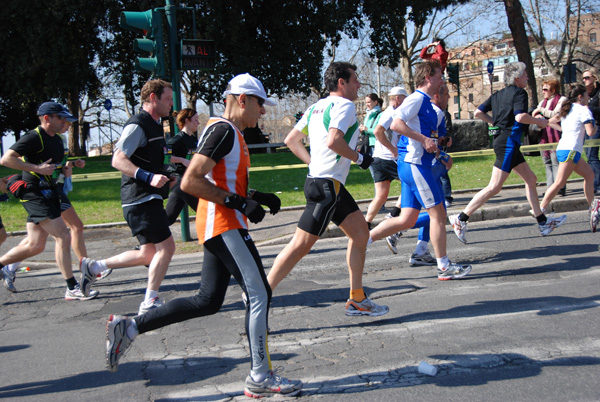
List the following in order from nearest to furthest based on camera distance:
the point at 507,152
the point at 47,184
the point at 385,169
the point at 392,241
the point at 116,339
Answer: the point at 116,339
the point at 47,184
the point at 392,241
the point at 507,152
the point at 385,169

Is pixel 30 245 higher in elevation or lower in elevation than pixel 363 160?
lower

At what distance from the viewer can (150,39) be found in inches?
364

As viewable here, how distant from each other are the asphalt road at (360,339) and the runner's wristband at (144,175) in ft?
4.04

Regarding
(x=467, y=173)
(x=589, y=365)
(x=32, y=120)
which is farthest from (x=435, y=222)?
(x=32, y=120)

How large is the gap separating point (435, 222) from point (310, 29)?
2372 centimetres

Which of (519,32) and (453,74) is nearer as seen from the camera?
(453,74)

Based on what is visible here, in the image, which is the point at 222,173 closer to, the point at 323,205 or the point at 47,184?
the point at 323,205

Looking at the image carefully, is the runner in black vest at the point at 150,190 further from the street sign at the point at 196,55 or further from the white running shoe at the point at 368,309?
the street sign at the point at 196,55

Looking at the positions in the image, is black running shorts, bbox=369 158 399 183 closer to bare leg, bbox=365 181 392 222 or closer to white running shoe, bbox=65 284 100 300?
bare leg, bbox=365 181 392 222

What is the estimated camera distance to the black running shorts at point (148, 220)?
17.7 feet

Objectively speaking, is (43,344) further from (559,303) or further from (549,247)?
(549,247)

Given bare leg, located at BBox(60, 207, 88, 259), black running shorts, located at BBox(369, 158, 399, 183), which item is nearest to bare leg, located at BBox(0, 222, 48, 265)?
Result: bare leg, located at BBox(60, 207, 88, 259)

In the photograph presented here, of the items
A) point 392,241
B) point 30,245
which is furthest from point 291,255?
point 30,245

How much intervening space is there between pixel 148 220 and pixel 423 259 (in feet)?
10.1
